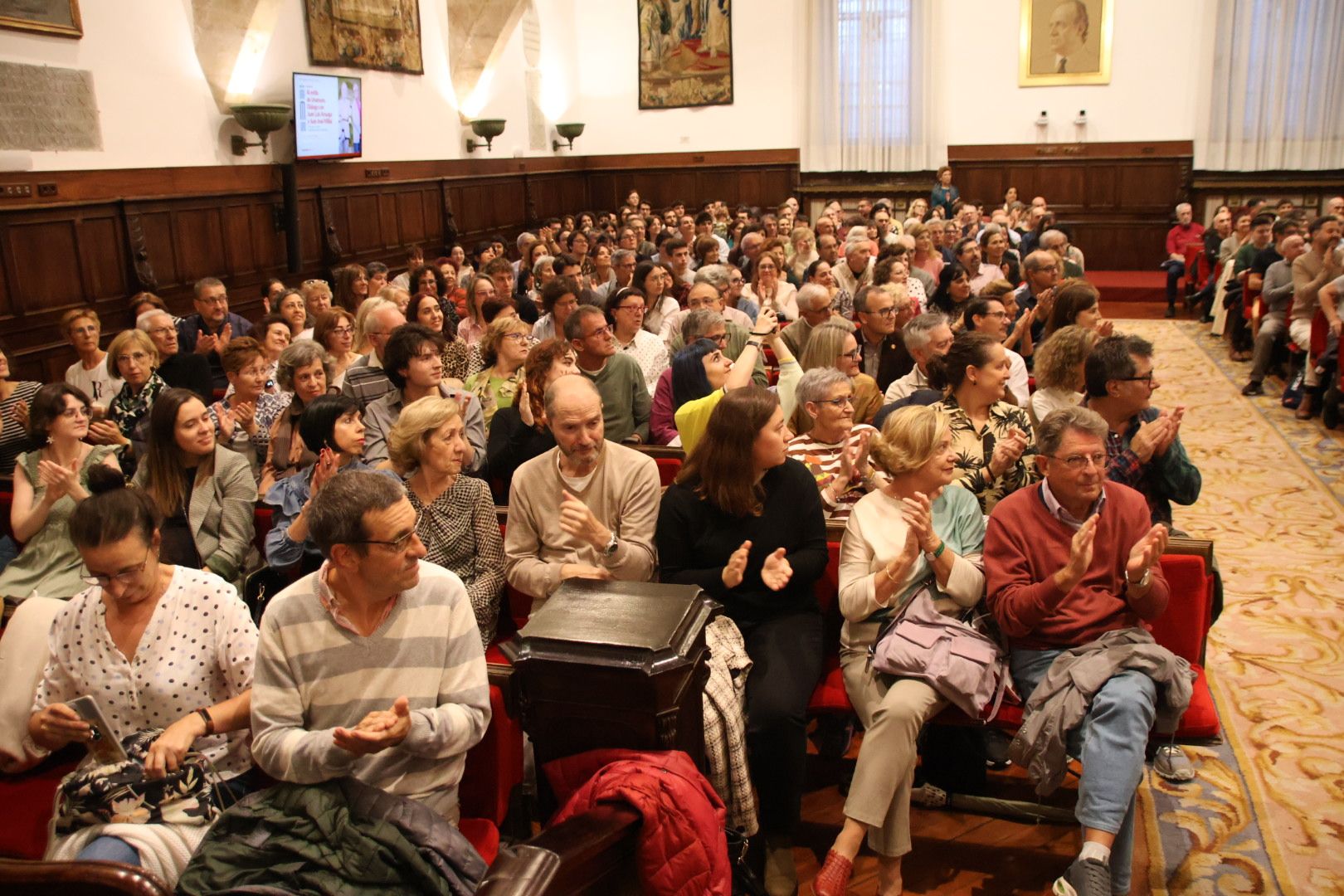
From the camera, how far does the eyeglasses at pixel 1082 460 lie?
9.52 ft

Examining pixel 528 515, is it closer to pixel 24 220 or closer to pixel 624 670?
pixel 624 670

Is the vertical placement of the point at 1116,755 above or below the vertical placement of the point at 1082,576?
below

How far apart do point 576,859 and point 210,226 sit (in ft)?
28.7

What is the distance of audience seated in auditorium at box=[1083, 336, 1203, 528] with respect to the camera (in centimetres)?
359

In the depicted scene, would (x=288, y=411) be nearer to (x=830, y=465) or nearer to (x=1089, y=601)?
(x=830, y=465)

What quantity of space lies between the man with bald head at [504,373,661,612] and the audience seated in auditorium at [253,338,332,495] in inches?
44.7

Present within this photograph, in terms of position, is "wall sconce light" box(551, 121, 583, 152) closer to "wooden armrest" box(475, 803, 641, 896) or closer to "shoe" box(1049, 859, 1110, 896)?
"shoe" box(1049, 859, 1110, 896)

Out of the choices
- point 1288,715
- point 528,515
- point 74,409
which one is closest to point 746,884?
point 528,515

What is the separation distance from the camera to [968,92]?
52.1 ft

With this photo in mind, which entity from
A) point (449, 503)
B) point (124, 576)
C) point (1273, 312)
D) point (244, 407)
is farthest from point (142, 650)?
point (1273, 312)

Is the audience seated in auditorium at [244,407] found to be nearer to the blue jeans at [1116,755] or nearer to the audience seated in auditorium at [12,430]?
the audience seated in auditorium at [12,430]

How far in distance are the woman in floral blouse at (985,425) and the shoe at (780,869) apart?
135cm

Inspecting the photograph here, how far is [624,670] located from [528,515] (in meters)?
1.22

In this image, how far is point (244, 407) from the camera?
457cm
